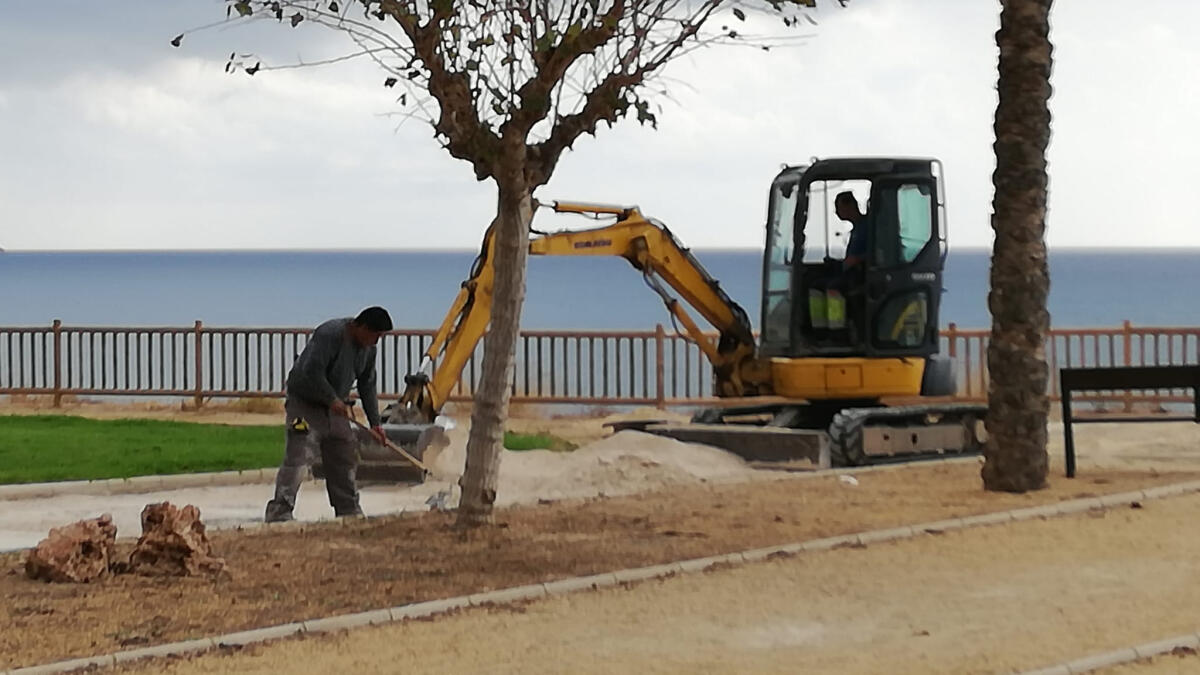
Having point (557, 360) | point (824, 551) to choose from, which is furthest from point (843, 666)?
point (557, 360)

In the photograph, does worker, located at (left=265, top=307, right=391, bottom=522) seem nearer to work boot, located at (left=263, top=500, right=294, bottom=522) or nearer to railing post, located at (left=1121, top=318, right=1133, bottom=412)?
work boot, located at (left=263, top=500, right=294, bottom=522)

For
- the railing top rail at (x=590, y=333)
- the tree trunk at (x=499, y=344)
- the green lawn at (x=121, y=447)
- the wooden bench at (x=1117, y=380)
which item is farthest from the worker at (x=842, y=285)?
the tree trunk at (x=499, y=344)

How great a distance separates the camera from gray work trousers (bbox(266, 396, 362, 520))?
13102mm

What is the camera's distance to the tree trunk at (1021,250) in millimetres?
14156

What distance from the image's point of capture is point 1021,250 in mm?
14227

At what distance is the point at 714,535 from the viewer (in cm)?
1184

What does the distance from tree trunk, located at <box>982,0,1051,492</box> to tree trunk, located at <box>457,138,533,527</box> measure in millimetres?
4365

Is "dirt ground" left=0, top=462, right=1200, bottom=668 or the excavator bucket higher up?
the excavator bucket

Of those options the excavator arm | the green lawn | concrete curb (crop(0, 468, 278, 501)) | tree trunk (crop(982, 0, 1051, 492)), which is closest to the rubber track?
the excavator arm

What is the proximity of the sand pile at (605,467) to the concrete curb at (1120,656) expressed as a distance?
7.09 meters

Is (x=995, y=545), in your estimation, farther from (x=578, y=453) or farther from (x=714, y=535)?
(x=578, y=453)

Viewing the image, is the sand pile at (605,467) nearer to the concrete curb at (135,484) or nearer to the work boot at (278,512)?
the concrete curb at (135,484)

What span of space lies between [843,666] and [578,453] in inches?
362

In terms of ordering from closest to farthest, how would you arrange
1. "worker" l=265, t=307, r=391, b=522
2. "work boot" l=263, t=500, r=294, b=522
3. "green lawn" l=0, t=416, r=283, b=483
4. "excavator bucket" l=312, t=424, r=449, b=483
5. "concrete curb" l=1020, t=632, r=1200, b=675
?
"concrete curb" l=1020, t=632, r=1200, b=675, "worker" l=265, t=307, r=391, b=522, "work boot" l=263, t=500, r=294, b=522, "excavator bucket" l=312, t=424, r=449, b=483, "green lawn" l=0, t=416, r=283, b=483
